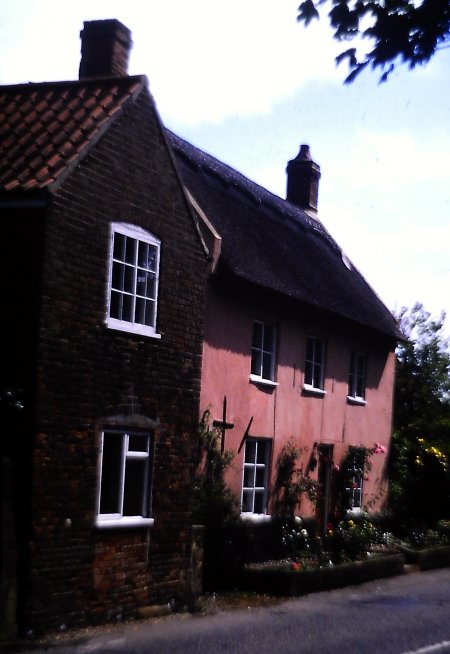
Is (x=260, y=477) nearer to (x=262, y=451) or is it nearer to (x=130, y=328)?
(x=262, y=451)

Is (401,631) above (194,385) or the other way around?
the other way around

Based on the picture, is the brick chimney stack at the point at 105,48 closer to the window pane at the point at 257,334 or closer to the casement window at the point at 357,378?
the window pane at the point at 257,334

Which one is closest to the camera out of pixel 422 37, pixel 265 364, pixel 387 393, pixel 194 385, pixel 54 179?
pixel 422 37

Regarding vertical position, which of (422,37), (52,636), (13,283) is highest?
(422,37)

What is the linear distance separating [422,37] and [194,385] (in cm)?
1049

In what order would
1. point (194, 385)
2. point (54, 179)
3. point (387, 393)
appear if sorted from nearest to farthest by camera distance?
point (54, 179)
point (194, 385)
point (387, 393)

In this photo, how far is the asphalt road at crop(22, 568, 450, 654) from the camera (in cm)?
1280

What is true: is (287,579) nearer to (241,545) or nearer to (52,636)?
(241,545)

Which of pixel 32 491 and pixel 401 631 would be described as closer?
pixel 32 491

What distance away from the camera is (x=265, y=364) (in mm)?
22922

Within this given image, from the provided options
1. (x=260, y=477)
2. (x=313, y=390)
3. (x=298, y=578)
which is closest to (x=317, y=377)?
(x=313, y=390)

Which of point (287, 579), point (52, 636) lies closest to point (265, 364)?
point (287, 579)

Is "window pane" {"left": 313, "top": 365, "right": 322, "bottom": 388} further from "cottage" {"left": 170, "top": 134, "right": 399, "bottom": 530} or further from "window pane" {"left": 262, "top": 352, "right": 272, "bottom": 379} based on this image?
"window pane" {"left": 262, "top": 352, "right": 272, "bottom": 379}

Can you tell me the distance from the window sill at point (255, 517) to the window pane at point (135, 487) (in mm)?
5535
